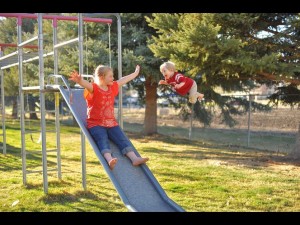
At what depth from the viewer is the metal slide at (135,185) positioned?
460 centimetres

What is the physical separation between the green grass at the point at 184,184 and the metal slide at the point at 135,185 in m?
0.64

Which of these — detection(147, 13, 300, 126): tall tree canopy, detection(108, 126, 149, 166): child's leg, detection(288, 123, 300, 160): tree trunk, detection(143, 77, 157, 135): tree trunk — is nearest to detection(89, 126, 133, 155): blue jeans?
detection(108, 126, 149, 166): child's leg

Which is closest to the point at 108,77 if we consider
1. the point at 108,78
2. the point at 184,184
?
the point at 108,78

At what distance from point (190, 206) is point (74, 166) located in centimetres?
410

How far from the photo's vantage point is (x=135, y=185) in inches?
195

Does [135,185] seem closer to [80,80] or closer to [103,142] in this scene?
[103,142]

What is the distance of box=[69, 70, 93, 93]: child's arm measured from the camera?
16.0 ft

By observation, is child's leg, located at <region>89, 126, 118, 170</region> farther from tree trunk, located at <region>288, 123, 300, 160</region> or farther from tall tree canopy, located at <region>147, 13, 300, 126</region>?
tree trunk, located at <region>288, 123, 300, 160</region>

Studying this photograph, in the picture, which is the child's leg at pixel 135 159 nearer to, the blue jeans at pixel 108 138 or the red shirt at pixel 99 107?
the blue jeans at pixel 108 138

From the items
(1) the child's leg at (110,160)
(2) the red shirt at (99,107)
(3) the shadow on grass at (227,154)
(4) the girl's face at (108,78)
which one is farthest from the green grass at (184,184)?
(4) the girl's face at (108,78)

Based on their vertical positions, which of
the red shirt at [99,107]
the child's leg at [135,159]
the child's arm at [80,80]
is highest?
the child's arm at [80,80]

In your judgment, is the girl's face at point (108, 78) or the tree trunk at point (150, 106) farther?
the tree trunk at point (150, 106)

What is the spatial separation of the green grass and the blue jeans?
2.92 feet

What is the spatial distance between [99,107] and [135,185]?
119cm
